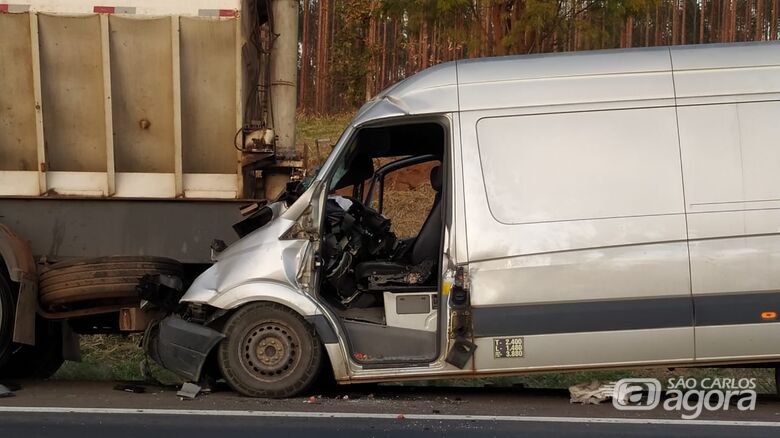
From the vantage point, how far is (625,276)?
21.3 ft

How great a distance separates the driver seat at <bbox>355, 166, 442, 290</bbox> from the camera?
6.99 metres

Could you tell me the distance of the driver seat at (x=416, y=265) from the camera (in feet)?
22.9

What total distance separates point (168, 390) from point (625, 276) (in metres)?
3.61

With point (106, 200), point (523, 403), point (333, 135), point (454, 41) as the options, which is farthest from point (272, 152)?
point (333, 135)

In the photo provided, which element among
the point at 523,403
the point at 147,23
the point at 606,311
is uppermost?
the point at 147,23

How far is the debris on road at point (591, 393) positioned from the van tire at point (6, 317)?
4324 millimetres

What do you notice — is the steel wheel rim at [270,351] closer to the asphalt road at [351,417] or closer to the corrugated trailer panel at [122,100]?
the asphalt road at [351,417]

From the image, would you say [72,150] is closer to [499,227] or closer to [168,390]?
[168,390]

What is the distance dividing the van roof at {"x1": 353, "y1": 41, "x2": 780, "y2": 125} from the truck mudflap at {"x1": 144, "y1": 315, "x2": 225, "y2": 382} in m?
1.88

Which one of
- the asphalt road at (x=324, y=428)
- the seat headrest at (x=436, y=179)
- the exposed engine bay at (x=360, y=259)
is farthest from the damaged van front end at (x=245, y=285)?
the seat headrest at (x=436, y=179)

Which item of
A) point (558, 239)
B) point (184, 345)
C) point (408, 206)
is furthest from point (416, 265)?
point (408, 206)

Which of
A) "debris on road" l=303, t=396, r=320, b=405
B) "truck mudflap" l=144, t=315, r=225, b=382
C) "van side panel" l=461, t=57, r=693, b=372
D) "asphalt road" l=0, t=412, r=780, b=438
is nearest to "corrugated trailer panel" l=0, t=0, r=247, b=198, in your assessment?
"truck mudflap" l=144, t=315, r=225, b=382

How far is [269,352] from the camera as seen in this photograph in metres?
6.95

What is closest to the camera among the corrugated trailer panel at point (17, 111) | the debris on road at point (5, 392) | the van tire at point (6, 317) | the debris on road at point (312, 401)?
the debris on road at point (312, 401)
